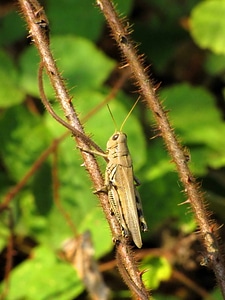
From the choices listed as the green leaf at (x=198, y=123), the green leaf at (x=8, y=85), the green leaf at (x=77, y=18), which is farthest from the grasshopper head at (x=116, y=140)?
the green leaf at (x=77, y=18)

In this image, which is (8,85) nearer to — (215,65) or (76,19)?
(76,19)

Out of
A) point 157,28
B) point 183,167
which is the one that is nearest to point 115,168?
point 183,167

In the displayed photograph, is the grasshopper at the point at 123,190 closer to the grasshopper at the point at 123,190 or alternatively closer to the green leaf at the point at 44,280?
the grasshopper at the point at 123,190

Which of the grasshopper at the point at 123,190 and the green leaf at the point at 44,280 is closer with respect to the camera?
the grasshopper at the point at 123,190

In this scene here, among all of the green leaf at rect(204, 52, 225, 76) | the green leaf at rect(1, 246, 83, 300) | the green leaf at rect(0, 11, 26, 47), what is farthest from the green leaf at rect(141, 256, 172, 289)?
the green leaf at rect(0, 11, 26, 47)

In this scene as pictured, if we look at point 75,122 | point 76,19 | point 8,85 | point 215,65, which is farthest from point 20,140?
point 75,122

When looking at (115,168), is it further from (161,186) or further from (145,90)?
(161,186)
